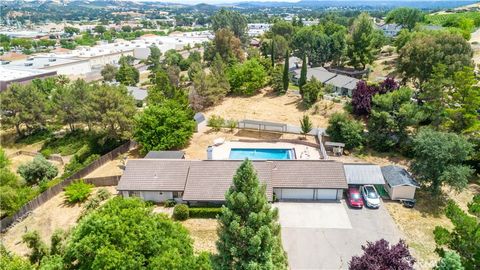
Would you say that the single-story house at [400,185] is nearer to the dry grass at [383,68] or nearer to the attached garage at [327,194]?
the attached garage at [327,194]

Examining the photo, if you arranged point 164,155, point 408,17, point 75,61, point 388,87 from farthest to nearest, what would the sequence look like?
point 75,61, point 408,17, point 388,87, point 164,155

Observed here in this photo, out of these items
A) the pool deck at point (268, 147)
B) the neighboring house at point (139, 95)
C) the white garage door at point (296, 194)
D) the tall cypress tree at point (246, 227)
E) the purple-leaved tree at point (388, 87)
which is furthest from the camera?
the neighboring house at point (139, 95)

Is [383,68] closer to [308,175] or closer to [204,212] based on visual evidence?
[308,175]

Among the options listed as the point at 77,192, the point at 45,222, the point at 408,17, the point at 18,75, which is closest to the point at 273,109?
the point at 77,192

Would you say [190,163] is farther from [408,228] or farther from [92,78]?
[92,78]

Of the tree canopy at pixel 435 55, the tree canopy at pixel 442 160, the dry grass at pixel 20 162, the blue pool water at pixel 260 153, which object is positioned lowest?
the dry grass at pixel 20 162

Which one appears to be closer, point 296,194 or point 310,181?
point 310,181

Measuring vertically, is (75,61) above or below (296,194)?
above

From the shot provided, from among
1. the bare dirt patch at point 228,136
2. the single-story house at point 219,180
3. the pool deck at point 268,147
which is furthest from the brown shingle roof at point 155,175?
the bare dirt patch at point 228,136
